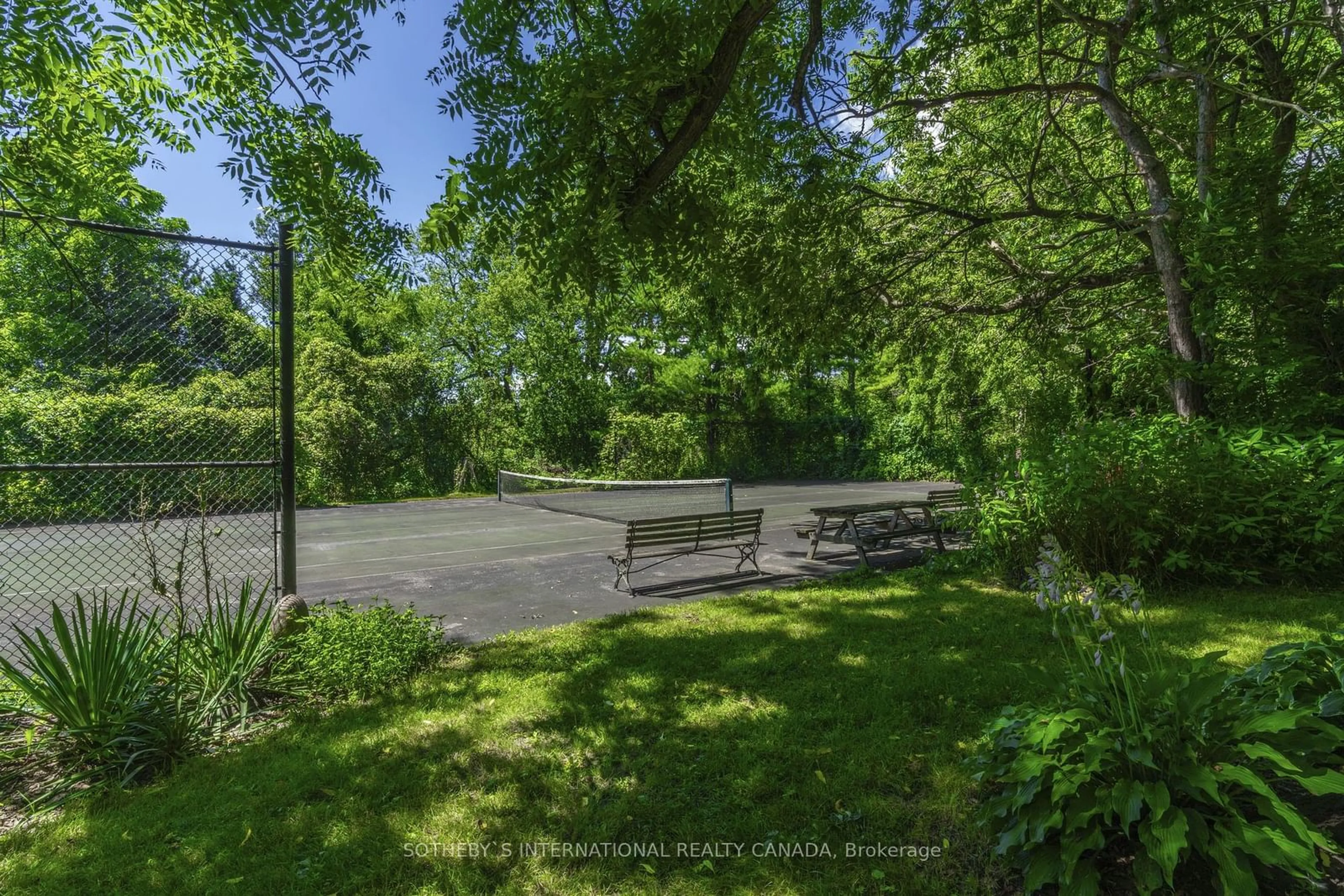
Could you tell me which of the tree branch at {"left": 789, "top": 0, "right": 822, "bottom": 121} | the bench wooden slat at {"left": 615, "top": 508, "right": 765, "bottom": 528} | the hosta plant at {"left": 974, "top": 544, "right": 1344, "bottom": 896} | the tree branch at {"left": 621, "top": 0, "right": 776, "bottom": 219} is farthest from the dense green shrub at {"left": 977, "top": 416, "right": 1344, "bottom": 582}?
the tree branch at {"left": 621, "top": 0, "right": 776, "bottom": 219}

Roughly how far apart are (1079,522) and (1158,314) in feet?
17.3

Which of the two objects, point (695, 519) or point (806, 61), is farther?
point (695, 519)

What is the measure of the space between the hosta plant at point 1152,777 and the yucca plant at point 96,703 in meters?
4.46

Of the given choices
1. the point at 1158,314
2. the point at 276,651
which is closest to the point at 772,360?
the point at 1158,314

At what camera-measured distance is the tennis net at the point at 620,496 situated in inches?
645

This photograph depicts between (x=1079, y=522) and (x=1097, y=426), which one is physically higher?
(x=1097, y=426)

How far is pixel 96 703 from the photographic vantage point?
3.61 meters

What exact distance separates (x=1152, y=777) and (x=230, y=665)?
5.10 meters

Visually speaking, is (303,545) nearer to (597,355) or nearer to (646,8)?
(646,8)

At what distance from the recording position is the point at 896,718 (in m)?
3.96

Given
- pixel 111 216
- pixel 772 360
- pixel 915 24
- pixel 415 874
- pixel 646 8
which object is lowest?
pixel 415 874

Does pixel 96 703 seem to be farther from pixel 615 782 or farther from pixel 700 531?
pixel 700 531

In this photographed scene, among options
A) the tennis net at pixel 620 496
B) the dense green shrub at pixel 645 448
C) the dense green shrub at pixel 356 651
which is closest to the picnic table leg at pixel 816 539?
the tennis net at pixel 620 496

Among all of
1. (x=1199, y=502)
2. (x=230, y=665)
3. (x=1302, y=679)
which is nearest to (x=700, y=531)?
(x=1199, y=502)
